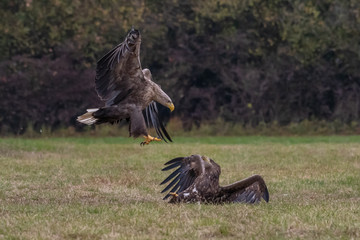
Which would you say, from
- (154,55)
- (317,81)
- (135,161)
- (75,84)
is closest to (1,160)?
(135,161)

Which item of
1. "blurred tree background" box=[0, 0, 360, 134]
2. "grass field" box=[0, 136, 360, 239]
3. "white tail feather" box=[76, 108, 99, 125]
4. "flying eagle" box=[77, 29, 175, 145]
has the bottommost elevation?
"grass field" box=[0, 136, 360, 239]

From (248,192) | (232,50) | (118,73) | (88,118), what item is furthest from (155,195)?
(232,50)

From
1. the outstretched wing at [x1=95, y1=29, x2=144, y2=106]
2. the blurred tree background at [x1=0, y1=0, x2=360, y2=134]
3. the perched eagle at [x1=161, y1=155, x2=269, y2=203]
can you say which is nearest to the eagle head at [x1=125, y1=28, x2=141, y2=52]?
the outstretched wing at [x1=95, y1=29, x2=144, y2=106]

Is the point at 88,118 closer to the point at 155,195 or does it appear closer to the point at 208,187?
the point at 155,195

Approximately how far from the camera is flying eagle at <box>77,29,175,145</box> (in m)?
11.4

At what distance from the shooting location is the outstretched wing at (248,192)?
1041 cm

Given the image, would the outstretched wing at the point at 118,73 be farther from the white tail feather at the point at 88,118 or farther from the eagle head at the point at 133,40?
the white tail feather at the point at 88,118

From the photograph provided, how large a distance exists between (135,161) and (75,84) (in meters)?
12.9

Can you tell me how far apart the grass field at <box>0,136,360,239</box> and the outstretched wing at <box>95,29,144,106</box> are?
158 cm

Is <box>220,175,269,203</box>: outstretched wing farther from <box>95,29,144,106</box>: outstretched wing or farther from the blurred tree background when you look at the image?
the blurred tree background

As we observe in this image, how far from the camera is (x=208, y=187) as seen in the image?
33.7 feet

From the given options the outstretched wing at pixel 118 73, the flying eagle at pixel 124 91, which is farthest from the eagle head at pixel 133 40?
the flying eagle at pixel 124 91

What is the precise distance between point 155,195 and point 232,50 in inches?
821

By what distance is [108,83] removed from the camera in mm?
11789
